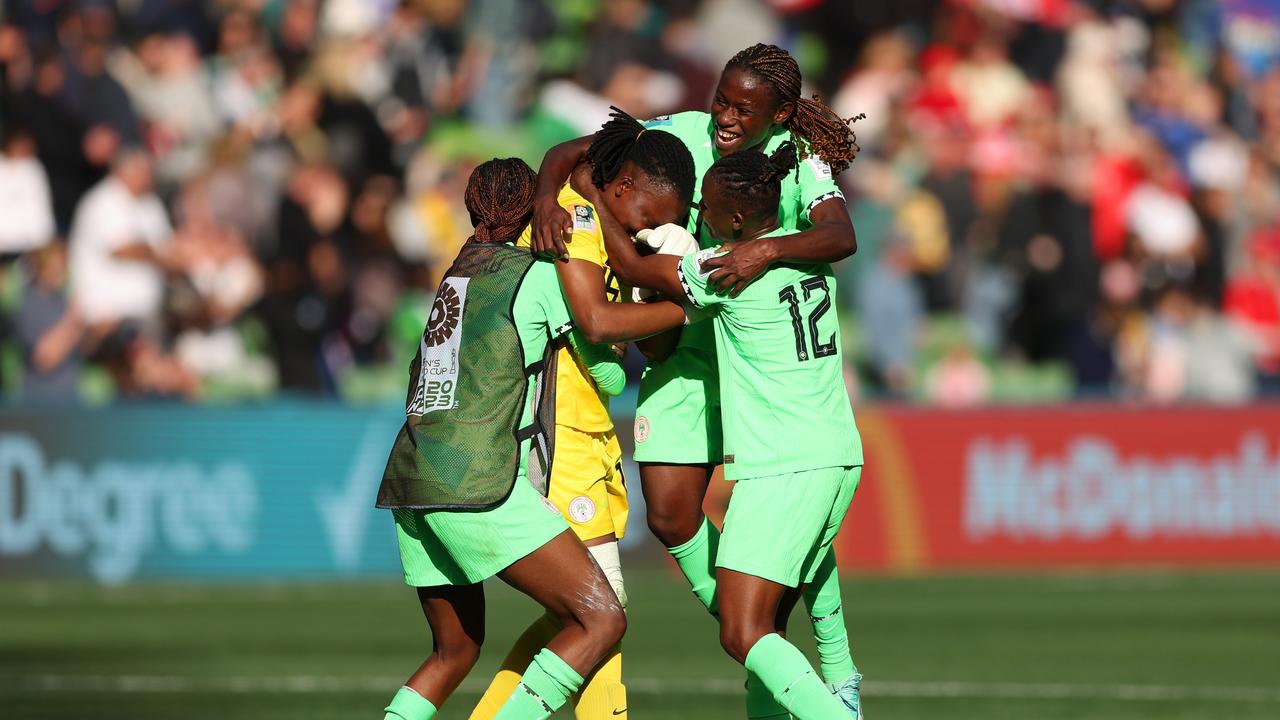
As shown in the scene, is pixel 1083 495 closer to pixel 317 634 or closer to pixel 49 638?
pixel 317 634

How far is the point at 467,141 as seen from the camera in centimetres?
1886

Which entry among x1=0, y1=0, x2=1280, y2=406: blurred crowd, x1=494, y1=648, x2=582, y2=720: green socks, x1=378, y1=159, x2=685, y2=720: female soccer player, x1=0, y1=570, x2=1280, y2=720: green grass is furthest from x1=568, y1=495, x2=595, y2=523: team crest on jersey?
x1=0, y1=0, x2=1280, y2=406: blurred crowd

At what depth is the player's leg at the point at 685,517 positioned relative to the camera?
780cm

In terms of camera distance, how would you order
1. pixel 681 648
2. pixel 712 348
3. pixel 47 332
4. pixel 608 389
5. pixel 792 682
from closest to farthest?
1. pixel 792 682
2. pixel 608 389
3. pixel 712 348
4. pixel 681 648
5. pixel 47 332

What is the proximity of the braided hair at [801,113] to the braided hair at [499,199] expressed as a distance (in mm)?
900

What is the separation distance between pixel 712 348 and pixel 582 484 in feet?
2.82

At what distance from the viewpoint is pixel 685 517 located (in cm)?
780

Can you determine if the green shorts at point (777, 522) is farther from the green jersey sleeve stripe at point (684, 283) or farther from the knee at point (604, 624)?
the green jersey sleeve stripe at point (684, 283)

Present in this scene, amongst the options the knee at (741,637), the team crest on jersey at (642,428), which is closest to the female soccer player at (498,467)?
the knee at (741,637)

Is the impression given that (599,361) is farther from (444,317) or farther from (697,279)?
(444,317)

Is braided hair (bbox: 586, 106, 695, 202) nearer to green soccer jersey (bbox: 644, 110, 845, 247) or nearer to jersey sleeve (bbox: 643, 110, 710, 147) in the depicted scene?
green soccer jersey (bbox: 644, 110, 845, 247)

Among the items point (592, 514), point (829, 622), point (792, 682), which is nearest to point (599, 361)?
point (592, 514)

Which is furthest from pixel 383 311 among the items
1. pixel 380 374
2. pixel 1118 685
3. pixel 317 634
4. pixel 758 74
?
pixel 758 74

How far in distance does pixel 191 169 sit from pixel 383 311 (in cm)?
226
